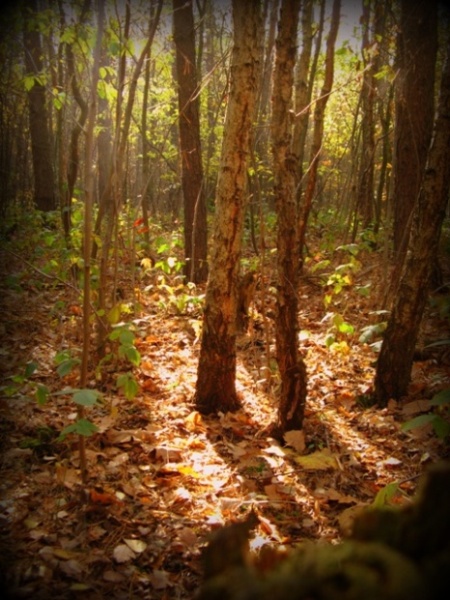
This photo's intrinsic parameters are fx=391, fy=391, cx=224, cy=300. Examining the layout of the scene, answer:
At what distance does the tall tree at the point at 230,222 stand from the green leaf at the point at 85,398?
188cm

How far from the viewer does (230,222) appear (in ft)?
12.0

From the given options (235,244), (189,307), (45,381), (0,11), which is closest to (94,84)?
(235,244)

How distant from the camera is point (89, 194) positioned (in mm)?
2355

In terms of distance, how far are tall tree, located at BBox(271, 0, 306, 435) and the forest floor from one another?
0.36 m

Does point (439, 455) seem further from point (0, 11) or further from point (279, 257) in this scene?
point (0, 11)

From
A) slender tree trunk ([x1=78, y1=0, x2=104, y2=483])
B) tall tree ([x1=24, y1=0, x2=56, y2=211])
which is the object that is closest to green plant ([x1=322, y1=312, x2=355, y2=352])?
slender tree trunk ([x1=78, y1=0, x2=104, y2=483])

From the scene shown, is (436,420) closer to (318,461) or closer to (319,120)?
(318,461)

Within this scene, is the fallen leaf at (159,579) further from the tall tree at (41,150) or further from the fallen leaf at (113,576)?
the tall tree at (41,150)

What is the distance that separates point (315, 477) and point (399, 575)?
2752 mm

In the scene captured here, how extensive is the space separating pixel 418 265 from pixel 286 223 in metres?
1.39

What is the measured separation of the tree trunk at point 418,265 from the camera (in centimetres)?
330

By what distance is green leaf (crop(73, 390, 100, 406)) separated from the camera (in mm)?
1930

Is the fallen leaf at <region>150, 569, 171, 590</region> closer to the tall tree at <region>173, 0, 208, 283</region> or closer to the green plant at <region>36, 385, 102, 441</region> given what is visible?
the green plant at <region>36, 385, 102, 441</region>

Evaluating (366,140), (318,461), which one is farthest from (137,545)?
(366,140)
